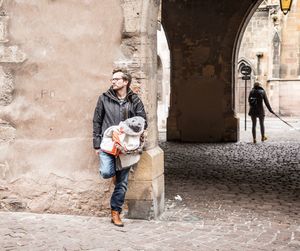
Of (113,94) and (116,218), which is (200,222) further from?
(113,94)

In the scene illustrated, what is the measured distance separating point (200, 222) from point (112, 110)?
1479 mm

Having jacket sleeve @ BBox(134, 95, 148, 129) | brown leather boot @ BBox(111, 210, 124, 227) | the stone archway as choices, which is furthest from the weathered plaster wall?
the stone archway

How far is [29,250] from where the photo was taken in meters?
4.77

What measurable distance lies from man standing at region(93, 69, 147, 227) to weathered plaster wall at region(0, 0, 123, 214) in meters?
0.39

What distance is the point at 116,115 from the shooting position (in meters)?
5.57

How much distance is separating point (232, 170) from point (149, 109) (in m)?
3.92

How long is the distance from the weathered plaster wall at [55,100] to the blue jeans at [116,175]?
391mm

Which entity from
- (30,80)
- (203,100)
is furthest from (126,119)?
(203,100)

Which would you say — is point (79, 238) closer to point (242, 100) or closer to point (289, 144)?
point (289, 144)

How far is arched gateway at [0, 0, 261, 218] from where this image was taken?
5.88 m

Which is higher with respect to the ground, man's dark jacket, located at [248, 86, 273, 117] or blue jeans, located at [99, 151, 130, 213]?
man's dark jacket, located at [248, 86, 273, 117]

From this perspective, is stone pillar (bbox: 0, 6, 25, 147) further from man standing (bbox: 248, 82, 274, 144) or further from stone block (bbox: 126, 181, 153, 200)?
man standing (bbox: 248, 82, 274, 144)

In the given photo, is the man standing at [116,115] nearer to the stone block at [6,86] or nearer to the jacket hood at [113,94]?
the jacket hood at [113,94]

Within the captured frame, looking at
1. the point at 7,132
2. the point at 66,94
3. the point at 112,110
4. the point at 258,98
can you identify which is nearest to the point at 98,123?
the point at 112,110
